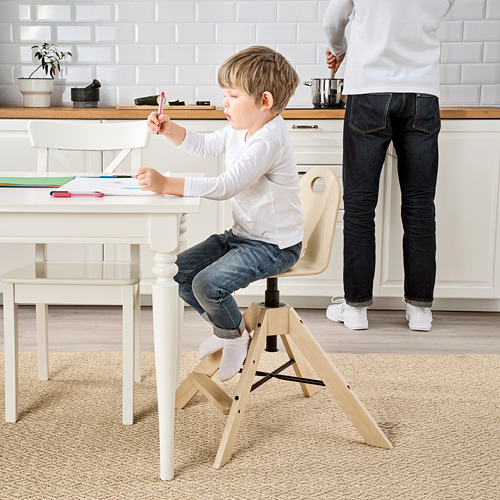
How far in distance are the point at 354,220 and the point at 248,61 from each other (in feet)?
4.59

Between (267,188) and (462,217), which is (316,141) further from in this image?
(267,188)

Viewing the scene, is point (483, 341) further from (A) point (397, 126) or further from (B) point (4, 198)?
(B) point (4, 198)

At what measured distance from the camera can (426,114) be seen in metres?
3.11

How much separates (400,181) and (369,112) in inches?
14.0

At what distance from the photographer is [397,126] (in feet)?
10.4

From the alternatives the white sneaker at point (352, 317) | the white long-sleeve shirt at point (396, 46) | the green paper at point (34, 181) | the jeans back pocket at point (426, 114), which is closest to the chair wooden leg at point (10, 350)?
the green paper at point (34, 181)

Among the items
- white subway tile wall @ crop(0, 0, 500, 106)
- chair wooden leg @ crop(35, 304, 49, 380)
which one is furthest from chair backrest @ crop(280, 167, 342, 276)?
white subway tile wall @ crop(0, 0, 500, 106)

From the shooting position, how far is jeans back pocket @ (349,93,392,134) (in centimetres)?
309

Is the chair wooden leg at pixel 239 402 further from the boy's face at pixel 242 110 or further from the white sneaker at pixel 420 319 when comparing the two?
Result: the white sneaker at pixel 420 319

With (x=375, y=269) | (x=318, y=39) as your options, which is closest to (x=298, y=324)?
(x=375, y=269)

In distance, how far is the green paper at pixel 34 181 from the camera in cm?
195

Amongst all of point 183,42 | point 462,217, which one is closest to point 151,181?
point 462,217

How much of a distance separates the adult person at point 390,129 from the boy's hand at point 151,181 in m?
1.57

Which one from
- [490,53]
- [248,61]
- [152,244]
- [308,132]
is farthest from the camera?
[490,53]
